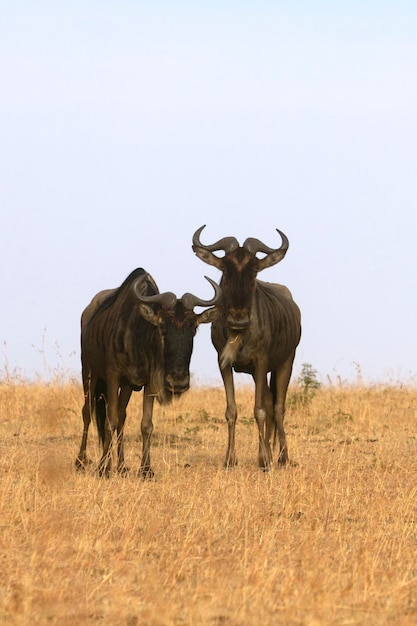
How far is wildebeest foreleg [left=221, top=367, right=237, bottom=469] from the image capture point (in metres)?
10.4

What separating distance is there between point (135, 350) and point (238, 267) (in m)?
1.40

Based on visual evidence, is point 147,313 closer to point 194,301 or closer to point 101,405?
point 194,301

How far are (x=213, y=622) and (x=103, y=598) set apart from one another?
0.72 m

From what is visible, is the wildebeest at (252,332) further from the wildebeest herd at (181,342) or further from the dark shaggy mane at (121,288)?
the dark shaggy mane at (121,288)

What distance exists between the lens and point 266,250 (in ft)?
35.7

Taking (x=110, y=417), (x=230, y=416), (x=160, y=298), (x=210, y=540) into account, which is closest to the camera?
(x=210, y=540)

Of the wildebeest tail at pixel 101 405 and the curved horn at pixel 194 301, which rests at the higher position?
the curved horn at pixel 194 301

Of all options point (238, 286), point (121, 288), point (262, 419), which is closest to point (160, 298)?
point (238, 286)

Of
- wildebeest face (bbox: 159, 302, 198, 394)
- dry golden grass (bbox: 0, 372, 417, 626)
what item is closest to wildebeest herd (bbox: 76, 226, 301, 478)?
wildebeest face (bbox: 159, 302, 198, 394)

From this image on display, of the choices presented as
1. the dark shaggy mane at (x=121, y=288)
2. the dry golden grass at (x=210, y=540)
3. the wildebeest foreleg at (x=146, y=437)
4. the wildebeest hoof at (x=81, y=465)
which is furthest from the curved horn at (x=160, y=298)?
the wildebeest hoof at (x=81, y=465)

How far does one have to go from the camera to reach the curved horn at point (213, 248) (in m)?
10.7

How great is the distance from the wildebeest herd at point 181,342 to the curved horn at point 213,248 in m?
0.01

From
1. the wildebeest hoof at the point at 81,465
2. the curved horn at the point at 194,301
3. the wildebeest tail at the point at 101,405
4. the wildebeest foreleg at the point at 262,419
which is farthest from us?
the wildebeest tail at the point at 101,405

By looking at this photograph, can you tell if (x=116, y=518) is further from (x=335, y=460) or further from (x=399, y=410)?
(x=399, y=410)
